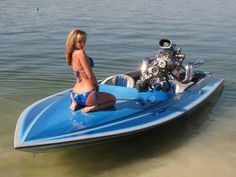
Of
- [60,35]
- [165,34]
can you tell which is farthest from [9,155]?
[165,34]

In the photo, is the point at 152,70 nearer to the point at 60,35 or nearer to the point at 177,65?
the point at 177,65

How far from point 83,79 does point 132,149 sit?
54.9 inches

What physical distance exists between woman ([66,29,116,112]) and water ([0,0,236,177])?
721 mm

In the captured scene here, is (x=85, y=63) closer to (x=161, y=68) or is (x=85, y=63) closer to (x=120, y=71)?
(x=161, y=68)

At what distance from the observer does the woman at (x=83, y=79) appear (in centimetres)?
606

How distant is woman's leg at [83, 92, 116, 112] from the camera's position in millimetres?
6359

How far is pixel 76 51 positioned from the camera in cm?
610

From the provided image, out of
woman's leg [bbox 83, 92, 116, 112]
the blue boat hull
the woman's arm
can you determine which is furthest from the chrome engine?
the woman's arm

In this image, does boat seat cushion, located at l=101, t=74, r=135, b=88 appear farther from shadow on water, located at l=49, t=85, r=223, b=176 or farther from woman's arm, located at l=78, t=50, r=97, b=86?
woman's arm, located at l=78, t=50, r=97, b=86

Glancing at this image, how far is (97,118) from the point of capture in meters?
6.21

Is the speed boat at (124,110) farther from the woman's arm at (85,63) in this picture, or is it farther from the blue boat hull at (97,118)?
the woman's arm at (85,63)

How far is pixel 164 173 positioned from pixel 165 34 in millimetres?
12036

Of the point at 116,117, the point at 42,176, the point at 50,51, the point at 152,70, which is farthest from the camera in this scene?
the point at 50,51

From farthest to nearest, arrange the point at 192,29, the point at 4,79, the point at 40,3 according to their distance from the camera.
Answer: the point at 40,3 < the point at 192,29 < the point at 4,79
